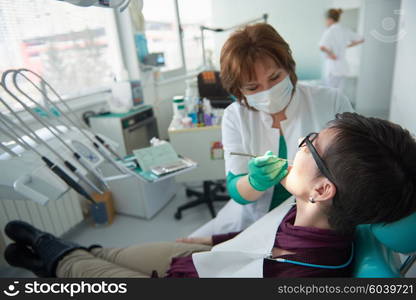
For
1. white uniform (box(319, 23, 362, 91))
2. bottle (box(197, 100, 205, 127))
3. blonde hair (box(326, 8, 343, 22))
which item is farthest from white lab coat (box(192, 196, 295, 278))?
white uniform (box(319, 23, 362, 91))

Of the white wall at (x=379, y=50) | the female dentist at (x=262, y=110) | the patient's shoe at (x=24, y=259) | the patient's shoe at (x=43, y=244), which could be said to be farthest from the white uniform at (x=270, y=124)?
the patient's shoe at (x=24, y=259)

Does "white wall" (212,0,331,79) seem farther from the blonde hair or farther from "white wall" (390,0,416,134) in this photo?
Result: "white wall" (390,0,416,134)

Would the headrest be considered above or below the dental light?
below

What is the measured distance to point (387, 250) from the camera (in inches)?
28.7

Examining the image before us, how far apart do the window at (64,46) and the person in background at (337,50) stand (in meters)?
1.79

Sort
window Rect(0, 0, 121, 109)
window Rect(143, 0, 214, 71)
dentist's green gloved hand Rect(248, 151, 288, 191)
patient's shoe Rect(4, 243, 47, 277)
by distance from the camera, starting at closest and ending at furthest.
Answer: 1. dentist's green gloved hand Rect(248, 151, 288, 191)
2. window Rect(143, 0, 214, 71)
3. patient's shoe Rect(4, 243, 47, 277)
4. window Rect(0, 0, 121, 109)

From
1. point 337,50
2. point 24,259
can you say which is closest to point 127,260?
point 24,259

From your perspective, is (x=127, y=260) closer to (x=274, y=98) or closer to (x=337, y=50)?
(x=274, y=98)

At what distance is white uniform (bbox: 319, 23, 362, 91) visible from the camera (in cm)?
236

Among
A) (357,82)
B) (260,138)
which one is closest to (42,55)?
(260,138)

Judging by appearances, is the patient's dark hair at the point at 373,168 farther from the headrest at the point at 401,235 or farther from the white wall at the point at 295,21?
the white wall at the point at 295,21

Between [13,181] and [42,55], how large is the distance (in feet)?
5.66

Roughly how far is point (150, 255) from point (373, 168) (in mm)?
934

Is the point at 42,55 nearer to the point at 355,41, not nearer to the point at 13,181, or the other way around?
the point at 13,181
